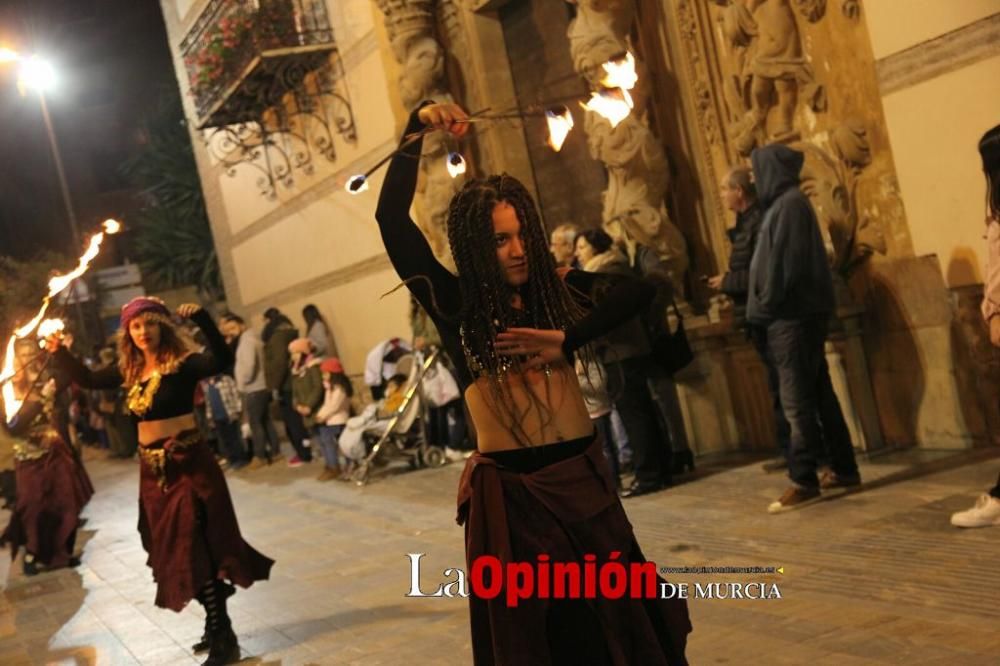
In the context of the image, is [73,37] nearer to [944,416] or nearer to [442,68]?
[442,68]

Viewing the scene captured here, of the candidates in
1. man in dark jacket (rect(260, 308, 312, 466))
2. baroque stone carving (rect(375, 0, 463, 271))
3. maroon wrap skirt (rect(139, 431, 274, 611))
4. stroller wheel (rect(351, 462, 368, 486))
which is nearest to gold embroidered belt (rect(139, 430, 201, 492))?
maroon wrap skirt (rect(139, 431, 274, 611))

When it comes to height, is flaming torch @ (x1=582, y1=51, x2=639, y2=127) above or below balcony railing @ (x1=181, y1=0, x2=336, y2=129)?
below

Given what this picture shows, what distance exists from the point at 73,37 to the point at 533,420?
1290 inches

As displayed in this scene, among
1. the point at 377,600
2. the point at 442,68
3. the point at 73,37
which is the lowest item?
the point at 377,600

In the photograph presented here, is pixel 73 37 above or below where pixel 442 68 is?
above

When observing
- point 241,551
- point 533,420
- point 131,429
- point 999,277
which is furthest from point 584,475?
point 131,429

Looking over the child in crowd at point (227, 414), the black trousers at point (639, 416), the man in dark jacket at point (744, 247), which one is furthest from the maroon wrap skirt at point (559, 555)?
the child in crowd at point (227, 414)

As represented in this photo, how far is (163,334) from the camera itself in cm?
703

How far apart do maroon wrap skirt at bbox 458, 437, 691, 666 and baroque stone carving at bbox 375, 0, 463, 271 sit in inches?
373

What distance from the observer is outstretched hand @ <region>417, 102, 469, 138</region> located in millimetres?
3797

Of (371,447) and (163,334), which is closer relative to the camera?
(163,334)

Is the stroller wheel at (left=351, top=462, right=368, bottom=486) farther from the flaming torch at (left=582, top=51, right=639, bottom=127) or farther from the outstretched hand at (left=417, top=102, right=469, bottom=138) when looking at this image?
the outstretched hand at (left=417, top=102, right=469, bottom=138)

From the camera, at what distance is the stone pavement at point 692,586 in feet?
16.2

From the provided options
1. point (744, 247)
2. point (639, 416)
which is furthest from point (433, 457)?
point (744, 247)
